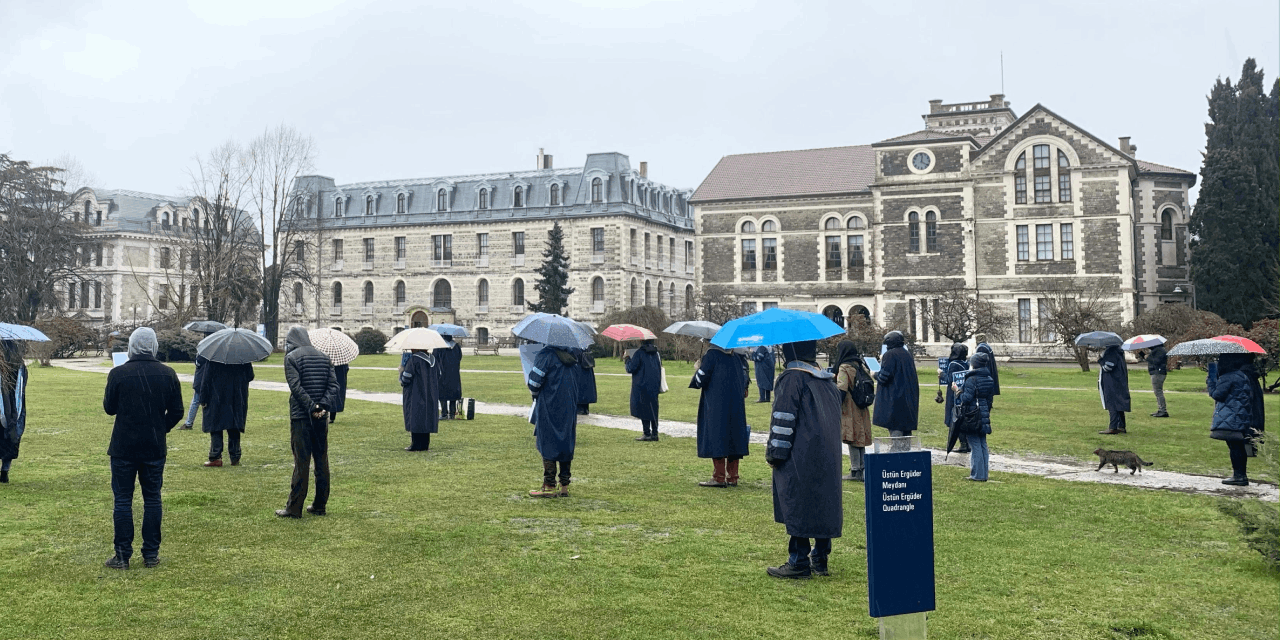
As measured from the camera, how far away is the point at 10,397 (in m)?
10.2

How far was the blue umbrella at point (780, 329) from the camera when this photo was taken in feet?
23.5

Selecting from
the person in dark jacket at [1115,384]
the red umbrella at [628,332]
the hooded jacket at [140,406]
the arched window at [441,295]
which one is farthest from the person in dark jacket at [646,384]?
the arched window at [441,295]

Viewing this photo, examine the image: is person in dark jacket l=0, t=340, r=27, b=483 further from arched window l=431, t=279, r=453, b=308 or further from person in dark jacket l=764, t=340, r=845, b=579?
arched window l=431, t=279, r=453, b=308

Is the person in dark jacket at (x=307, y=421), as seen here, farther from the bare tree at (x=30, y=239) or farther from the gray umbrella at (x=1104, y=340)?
the bare tree at (x=30, y=239)

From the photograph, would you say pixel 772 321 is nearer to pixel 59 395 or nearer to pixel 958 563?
pixel 958 563

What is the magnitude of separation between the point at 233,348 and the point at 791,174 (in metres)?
44.9

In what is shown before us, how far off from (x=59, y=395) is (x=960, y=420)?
69.6 feet

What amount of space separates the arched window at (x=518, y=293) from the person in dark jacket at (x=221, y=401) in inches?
2008

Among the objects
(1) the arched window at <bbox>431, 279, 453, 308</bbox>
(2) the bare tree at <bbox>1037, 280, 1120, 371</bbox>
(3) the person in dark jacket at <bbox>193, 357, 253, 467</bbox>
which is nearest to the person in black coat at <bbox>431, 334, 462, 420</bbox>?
(3) the person in dark jacket at <bbox>193, 357, 253, 467</bbox>

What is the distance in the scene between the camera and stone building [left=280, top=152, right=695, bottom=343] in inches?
2446

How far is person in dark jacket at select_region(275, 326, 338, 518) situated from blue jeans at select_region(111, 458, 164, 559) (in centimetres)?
166

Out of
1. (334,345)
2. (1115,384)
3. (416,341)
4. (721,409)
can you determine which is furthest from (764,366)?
(334,345)

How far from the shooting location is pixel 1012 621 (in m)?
6.05

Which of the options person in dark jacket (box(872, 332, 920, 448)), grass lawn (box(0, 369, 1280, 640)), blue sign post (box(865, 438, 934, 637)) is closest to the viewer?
blue sign post (box(865, 438, 934, 637))
